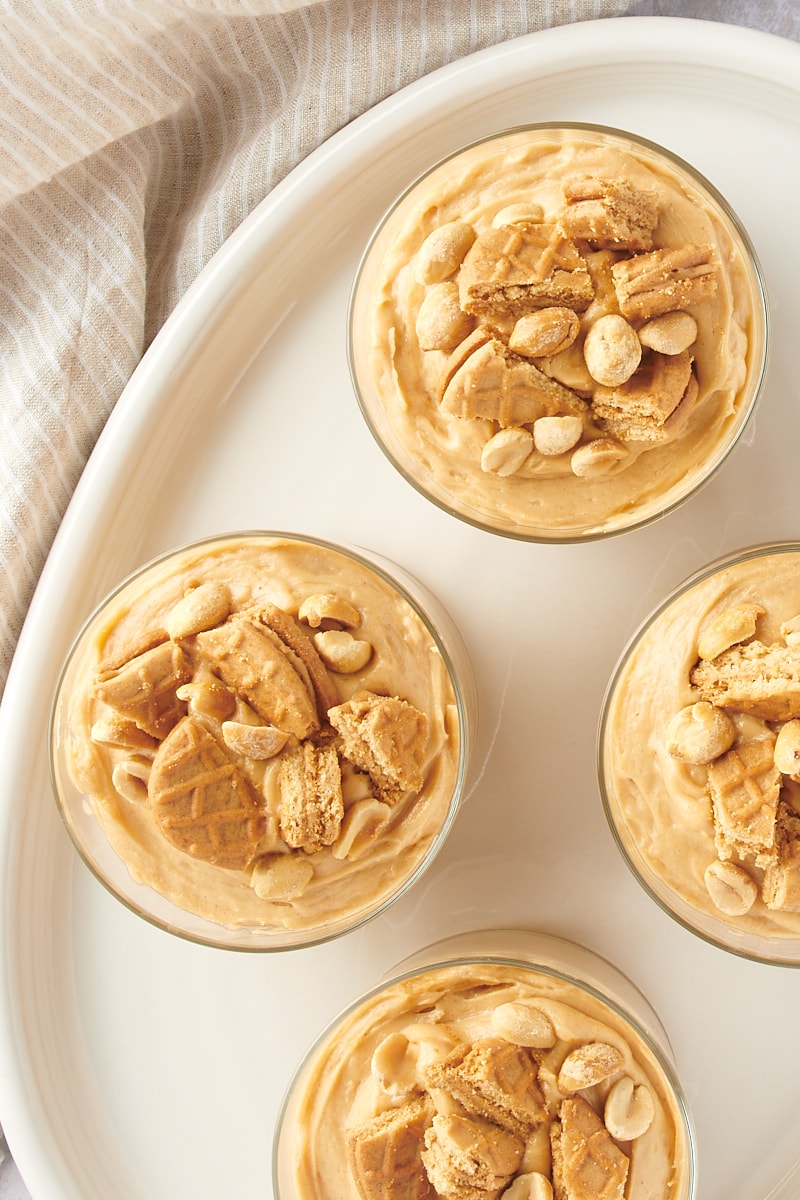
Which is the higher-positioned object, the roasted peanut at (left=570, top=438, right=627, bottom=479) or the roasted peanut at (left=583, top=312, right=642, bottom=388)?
the roasted peanut at (left=583, top=312, right=642, bottom=388)

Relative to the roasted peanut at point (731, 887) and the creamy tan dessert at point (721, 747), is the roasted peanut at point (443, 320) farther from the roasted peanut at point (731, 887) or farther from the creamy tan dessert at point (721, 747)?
the roasted peanut at point (731, 887)

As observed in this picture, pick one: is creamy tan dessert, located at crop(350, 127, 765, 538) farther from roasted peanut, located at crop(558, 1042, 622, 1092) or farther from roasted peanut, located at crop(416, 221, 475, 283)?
roasted peanut, located at crop(558, 1042, 622, 1092)

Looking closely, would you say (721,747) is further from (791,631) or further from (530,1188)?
(530,1188)

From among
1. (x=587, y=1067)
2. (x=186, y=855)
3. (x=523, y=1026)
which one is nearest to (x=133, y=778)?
(x=186, y=855)

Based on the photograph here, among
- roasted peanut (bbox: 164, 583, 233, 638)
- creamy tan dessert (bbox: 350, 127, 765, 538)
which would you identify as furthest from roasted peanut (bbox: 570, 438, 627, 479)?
roasted peanut (bbox: 164, 583, 233, 638)

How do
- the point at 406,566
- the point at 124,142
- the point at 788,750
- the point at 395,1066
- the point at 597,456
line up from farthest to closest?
the point at 124,142 → the point at 406,566 → the point at 395,1066 → the point at 597,456 → the point at 788,750
